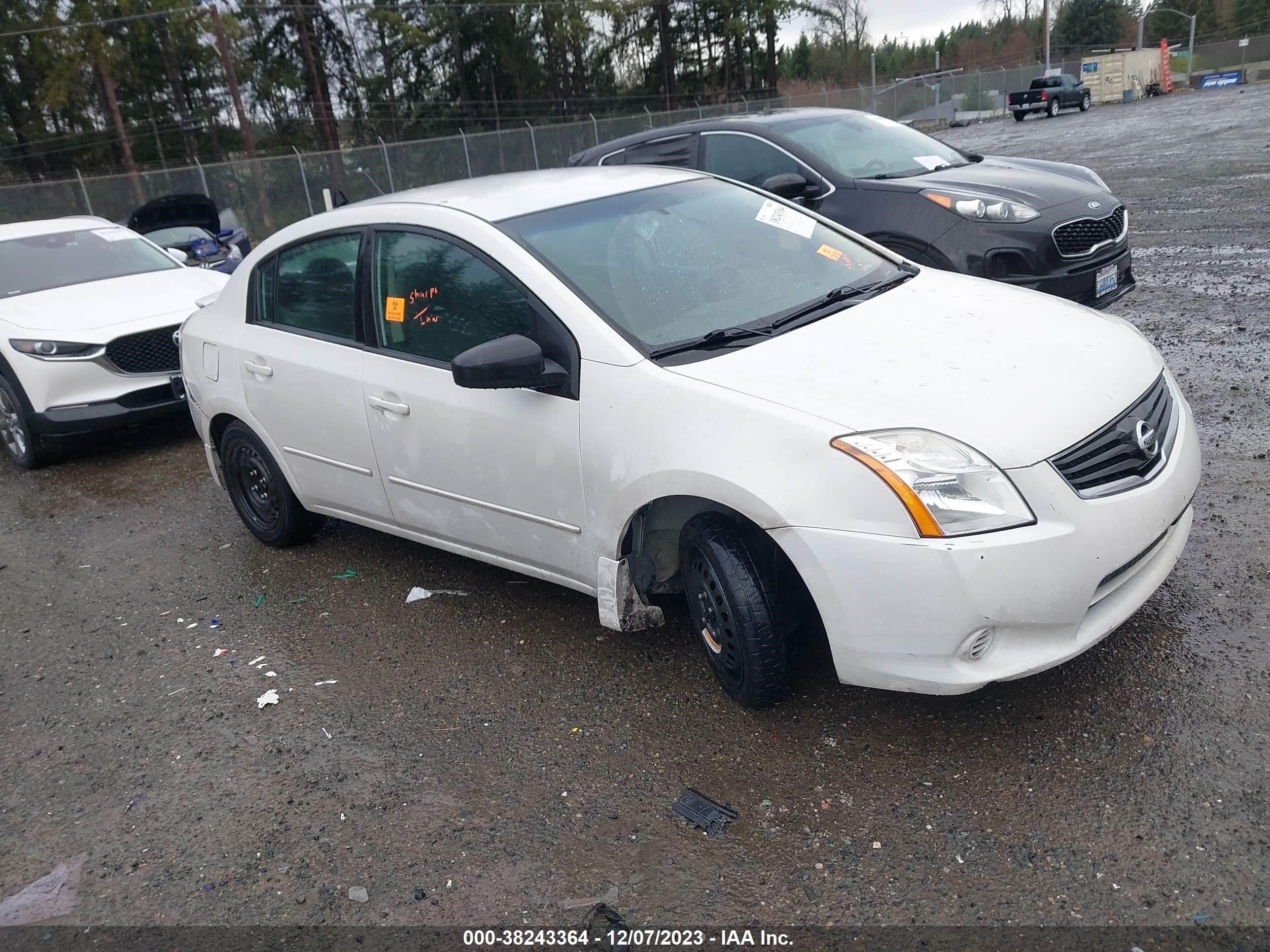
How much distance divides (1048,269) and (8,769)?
236 inches

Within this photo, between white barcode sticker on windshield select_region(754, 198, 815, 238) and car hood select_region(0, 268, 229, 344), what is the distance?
457 centimetres

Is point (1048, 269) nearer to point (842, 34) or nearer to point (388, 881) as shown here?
point (388, 881)

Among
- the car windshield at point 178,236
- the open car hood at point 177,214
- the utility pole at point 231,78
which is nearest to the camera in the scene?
the car windshield at point 178,236

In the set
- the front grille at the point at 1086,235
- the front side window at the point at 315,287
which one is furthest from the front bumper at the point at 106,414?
the front grille at the point at 1086,235

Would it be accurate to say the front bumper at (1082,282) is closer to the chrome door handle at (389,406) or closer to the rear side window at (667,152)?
the rear side window at (667,152)

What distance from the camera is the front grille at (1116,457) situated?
276 cm

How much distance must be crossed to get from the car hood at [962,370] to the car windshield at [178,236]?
9.84 meters

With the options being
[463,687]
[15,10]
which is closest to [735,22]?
[15,10]

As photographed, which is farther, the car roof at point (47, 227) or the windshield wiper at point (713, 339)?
the car roof at point (47, 227)

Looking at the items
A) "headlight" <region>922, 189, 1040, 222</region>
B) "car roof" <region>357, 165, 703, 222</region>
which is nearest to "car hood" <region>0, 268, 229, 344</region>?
"car roof" <region>357, 165, 703, 222</region>

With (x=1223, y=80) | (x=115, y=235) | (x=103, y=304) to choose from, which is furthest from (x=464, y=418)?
(x=1223, y=80)

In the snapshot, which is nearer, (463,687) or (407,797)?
(407,797)

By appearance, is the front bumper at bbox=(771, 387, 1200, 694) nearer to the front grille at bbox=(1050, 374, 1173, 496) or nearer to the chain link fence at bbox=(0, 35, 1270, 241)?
the front grille at bbox=(1050, 374, 1173, 496)

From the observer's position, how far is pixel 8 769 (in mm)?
3568
